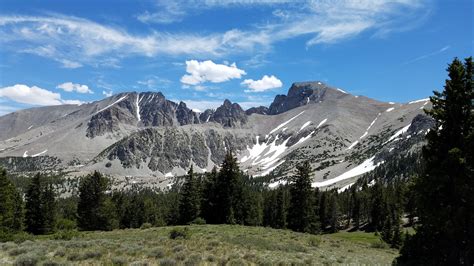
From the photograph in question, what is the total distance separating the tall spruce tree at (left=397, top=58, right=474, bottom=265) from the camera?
65.4 feet

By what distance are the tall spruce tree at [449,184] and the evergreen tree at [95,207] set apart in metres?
59.0

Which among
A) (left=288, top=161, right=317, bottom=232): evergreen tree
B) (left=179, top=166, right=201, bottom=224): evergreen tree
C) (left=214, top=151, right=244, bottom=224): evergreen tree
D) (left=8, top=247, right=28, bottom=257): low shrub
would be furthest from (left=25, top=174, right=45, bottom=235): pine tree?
(left=8, top=247, right=28, bottom=257): low shrub

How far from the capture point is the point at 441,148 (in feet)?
71.2

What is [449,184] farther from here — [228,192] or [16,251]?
[228,192]

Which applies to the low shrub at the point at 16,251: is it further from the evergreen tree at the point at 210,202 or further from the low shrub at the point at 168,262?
the evergreen tree at the point at 210,202

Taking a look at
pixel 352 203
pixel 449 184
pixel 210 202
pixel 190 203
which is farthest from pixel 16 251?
pixel 352 203

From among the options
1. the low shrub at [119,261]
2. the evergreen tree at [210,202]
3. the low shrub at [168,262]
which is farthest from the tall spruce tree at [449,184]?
the evergreen tree at [210,202]

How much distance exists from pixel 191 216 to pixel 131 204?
4021 centimetres

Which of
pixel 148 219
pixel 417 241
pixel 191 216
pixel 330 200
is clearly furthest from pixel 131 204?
pixel 417 241

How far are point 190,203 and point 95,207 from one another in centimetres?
1794

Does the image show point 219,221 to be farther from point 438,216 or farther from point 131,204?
point 131,204

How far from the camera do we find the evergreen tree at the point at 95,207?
2726 inches

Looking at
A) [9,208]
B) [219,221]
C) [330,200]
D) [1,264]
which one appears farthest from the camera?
[330,200]

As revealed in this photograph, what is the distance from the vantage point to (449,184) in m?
21.0
